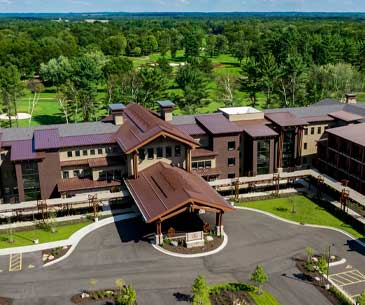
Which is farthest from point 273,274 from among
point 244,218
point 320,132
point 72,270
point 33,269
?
point 320,132

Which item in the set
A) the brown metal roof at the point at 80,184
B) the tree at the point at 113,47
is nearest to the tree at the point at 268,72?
the brown metal roof at the point at 80,184

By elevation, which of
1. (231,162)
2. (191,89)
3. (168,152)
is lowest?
(231,162)

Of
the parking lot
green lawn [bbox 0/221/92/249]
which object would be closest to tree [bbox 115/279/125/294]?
green lawn [bbox 0/221/92/249]

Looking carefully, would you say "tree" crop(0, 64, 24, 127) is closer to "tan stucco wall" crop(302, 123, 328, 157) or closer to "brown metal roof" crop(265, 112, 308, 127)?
"brown metal roof" crop(265, 112, 308, 127)

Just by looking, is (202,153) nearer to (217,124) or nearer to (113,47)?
(217,124)

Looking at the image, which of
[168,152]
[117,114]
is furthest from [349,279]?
[117,114]
